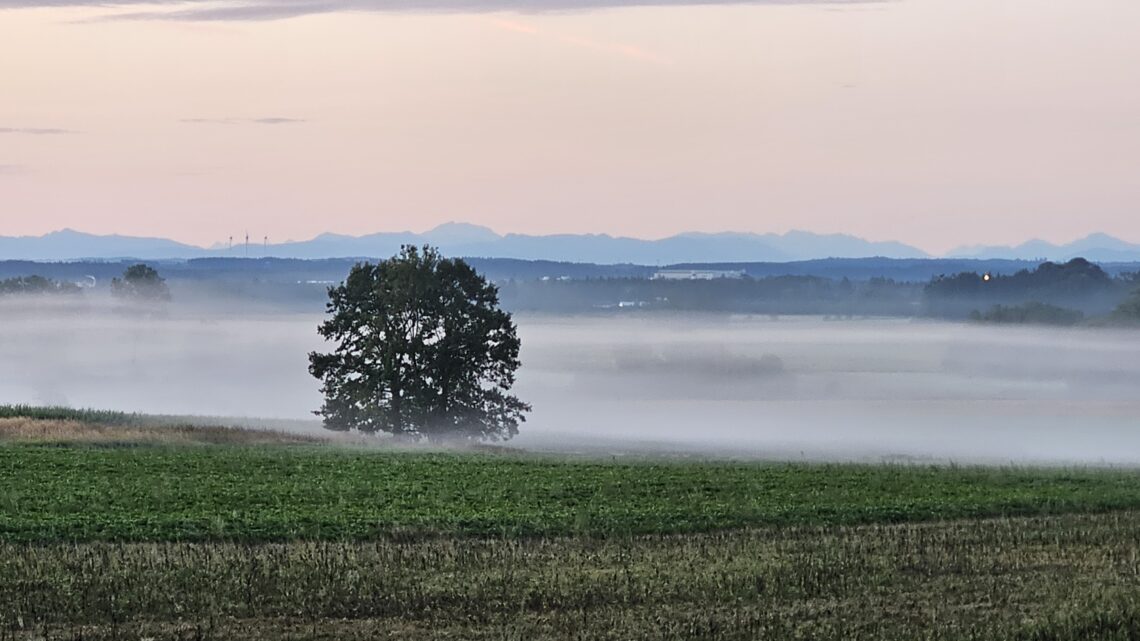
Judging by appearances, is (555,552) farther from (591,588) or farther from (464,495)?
(464,495)

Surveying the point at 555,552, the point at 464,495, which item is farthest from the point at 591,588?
the point at 464,495

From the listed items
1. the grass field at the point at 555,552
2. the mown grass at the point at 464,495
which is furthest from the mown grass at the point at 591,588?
the mown grass at the point at 464,495

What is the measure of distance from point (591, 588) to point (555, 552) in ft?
11.6

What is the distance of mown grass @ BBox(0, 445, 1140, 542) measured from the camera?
28297mm

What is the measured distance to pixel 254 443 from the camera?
52094 mm

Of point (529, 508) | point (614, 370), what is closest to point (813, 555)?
point (529, 508)

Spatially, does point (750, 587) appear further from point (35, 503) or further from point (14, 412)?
point (14, 412)

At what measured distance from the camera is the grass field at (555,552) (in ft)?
65.5

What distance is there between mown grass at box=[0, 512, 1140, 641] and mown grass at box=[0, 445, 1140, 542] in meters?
1.57

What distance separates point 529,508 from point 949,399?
100852 mm

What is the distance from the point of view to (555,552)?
25609 mm

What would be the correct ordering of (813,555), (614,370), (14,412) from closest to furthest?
(813,555), (14,412), (614,370)

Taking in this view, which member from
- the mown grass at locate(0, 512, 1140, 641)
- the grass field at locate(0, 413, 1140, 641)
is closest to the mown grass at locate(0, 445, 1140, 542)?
the grass field at locate(0, 413, 1140, 641)

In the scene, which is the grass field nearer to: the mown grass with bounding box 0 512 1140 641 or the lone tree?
the mown grass with bounding box 0 512 1140 641
